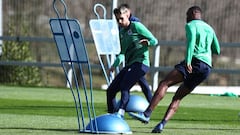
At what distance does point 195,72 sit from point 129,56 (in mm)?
1400

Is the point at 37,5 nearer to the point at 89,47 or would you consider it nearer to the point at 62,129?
the point at 89,47

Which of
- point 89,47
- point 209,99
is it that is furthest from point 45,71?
point 209,99

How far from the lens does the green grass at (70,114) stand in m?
14.4

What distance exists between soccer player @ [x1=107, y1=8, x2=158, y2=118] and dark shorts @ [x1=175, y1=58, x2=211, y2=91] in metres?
0.72

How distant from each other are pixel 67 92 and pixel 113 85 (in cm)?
994

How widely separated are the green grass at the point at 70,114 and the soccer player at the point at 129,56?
575mm

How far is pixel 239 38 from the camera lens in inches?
1203

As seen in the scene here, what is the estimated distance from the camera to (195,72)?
14.0 m

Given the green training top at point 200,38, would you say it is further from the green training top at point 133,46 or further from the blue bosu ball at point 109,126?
the blue bosu ball at point 109,126

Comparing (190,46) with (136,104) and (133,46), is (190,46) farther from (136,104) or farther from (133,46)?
(136,104)

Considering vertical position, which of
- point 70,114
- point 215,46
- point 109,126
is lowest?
point 70,114

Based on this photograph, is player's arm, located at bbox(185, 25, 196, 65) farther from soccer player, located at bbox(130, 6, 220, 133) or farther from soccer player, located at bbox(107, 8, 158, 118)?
soccer player, located at bbox(107, 8, 158, 118)

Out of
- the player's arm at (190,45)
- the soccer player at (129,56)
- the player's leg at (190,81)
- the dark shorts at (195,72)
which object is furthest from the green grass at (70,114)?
the player's arm at (190,45)

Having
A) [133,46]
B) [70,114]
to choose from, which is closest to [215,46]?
[133,46]
